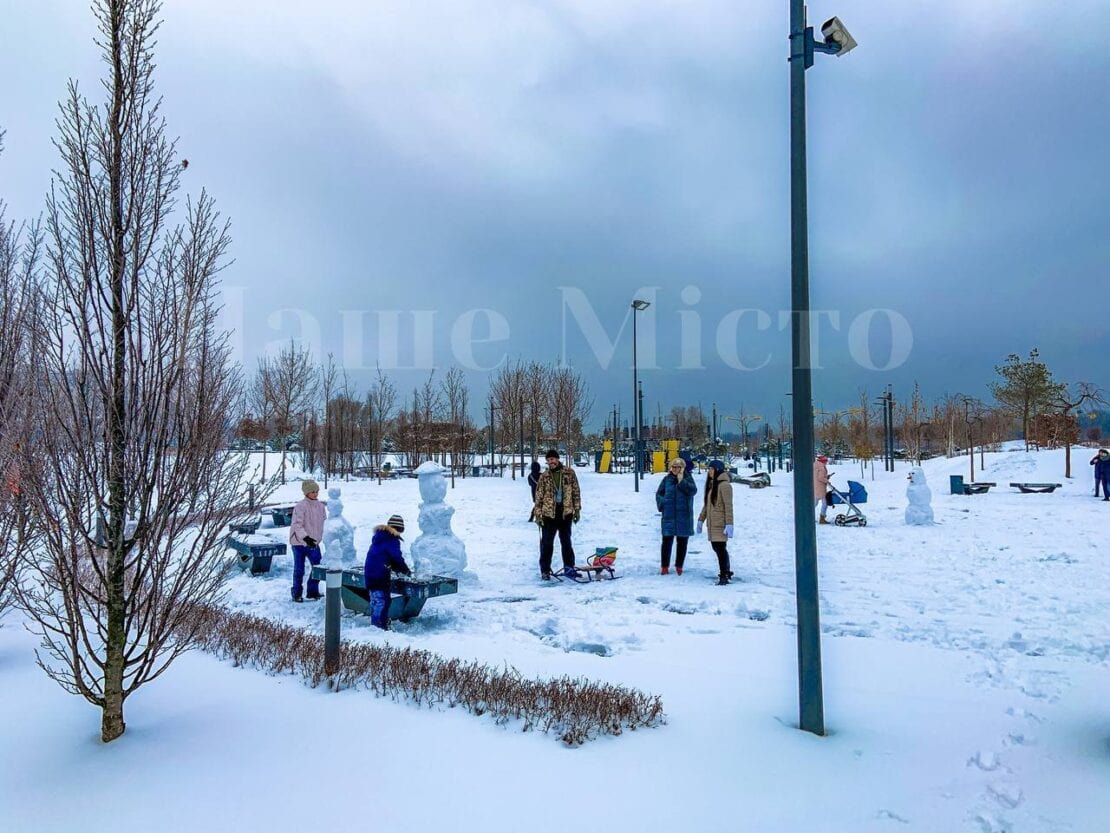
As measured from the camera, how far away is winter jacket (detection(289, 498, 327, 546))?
336 inches

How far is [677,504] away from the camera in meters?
9.42

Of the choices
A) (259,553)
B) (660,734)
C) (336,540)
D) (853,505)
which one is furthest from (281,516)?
(660,734)

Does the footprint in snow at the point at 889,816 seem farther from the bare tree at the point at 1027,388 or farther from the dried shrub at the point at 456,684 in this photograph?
the bare tree at the point at 1027,388

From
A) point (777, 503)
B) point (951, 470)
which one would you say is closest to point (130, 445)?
point (777, 503)

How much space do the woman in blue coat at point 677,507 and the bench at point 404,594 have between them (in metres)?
3.42

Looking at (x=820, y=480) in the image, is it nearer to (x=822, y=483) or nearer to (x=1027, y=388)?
(x=822, y=483)

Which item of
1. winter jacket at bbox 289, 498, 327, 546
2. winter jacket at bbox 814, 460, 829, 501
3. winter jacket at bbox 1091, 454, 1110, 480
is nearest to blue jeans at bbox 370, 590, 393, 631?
winter jacket at bbox 289, 498, 327, 546

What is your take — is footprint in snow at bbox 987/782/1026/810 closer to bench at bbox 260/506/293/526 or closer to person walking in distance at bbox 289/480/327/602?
person walking in distance at bbox 289/480/327/602

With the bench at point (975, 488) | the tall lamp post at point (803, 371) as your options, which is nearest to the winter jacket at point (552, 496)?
the tall lamp post at point (803, 371)

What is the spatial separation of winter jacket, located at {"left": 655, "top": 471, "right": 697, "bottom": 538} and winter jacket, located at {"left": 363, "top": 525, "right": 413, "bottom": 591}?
3895mm

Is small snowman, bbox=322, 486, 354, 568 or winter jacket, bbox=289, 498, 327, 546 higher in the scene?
winter jacket, bbox=289, 498, 327, 546

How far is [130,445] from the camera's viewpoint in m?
3.79

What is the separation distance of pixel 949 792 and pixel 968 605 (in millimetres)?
4720

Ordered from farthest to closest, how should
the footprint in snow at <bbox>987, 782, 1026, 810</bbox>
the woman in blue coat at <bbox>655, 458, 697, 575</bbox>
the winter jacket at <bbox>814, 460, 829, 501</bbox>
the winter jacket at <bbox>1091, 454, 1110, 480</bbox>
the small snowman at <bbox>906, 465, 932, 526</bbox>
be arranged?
the winter jacket at <bbox>1091, 454, 1110, 480</bbox> < the winter jacket at <bbox>814, 460, 829, 501</bbox> < the small snowman at <bbox>906, 465, 932, 526</bbox> < the woman in blue coat at <bbox>655, 458, 697, 575</bbox> < the footprint in snow at <bbox>987, 782, 1026, 810</bbox>
